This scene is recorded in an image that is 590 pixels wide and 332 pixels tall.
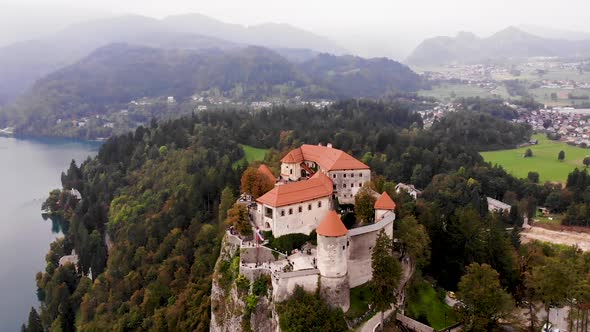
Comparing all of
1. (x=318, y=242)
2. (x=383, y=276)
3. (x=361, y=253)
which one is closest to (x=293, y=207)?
(x=318, y=242)

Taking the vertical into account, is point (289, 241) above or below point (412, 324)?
above

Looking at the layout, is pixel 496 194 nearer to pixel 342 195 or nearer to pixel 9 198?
pixel 342 195

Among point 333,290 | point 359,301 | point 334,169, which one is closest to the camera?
point 333,290

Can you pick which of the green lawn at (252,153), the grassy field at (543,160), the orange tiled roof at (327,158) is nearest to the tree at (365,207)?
the orange tiled roof at (327,158)

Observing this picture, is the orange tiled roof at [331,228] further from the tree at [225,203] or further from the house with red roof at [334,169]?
the tree at [225,203]

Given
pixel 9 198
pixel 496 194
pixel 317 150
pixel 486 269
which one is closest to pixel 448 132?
pixel 496 194

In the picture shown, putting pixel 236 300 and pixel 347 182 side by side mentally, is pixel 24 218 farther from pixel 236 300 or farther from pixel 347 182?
pixel 236 300

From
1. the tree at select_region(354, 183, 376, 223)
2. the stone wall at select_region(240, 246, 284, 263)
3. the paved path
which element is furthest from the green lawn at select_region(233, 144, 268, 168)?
the stone wall at select_region(240, 246, 284, 263)

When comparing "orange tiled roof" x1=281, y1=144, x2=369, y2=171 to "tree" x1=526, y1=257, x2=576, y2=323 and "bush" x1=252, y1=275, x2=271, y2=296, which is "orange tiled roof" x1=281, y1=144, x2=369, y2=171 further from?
"tree" x1=526, y1=257, x2=576, y2=323
